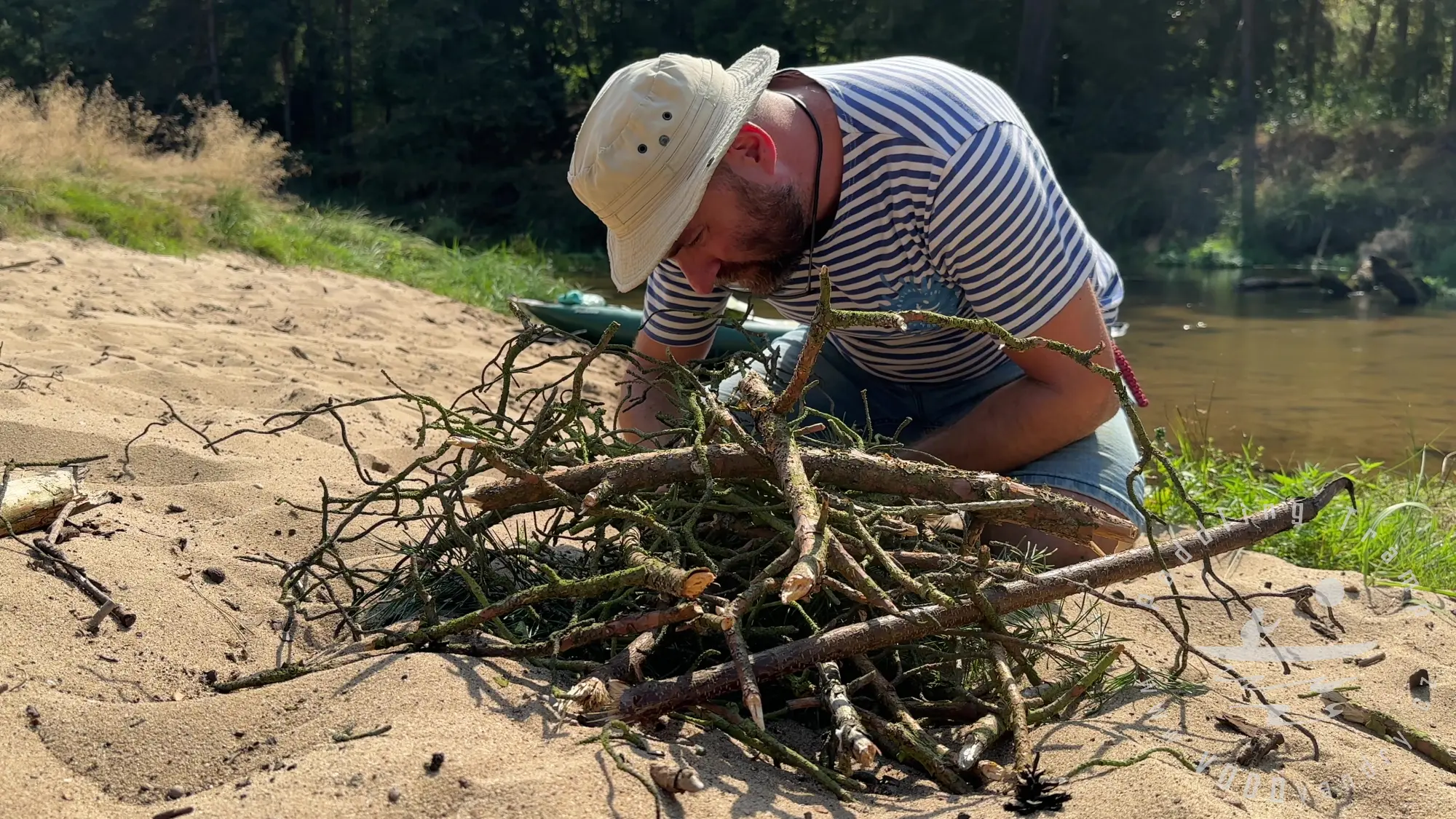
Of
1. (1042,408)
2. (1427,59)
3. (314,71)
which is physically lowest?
(1042,408)

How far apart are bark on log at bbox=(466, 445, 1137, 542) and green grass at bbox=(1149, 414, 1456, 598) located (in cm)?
121

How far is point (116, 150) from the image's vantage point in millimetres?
9977

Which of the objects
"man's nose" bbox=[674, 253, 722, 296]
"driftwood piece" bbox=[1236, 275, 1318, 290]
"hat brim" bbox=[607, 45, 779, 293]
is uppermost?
"hat brim" bbox=[607, 45, 779, 293]

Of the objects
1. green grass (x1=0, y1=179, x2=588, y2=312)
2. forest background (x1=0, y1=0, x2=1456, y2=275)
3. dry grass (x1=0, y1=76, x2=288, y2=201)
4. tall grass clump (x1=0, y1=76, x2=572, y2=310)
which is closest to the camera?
green grass (x1=0, y1=179, x2=588, y2=312)

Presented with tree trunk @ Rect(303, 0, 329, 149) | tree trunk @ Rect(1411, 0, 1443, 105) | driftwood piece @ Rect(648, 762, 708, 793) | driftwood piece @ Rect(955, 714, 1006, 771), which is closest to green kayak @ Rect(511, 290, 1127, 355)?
driftwood piece @ Rect(955, 714, 1006, 771)

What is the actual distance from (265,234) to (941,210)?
271 inches

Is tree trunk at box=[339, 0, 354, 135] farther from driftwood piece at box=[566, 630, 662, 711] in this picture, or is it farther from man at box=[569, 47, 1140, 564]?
driftwood piece at box=[566, 630, 662, 711]

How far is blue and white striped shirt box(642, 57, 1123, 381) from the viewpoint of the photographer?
2410mm

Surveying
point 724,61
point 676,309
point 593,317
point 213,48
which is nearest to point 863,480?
point 676,309

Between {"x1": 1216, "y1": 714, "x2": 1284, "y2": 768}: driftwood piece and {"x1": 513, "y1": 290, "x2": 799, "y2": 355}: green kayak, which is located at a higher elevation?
{"x1": 1216, "y1": 714, "x2": 1284, "y2": 768}: driftwood piece

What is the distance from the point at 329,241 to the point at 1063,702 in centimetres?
877

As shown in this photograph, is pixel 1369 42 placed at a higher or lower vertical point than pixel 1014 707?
higher

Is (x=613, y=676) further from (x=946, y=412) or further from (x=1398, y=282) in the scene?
(x=1398, y=282)

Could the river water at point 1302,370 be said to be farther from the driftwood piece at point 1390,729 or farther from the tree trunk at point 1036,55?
the tree trunk at point 1036,55
